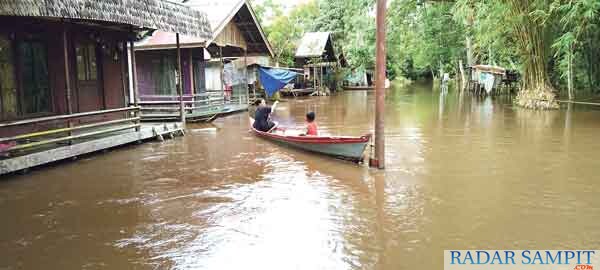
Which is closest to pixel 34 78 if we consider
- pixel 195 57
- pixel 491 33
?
pixel 195 57

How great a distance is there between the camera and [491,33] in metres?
18.5

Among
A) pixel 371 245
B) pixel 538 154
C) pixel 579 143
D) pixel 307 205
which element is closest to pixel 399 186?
pixel 307 205

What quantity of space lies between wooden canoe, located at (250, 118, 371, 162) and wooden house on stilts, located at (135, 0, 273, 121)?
20.5 feet

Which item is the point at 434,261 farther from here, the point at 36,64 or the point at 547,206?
the point at 36,64

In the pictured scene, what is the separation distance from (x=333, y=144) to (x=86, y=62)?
6.59 m

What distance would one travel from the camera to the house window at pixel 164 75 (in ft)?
56.3

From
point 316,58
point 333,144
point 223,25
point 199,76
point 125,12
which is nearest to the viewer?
point 333,144

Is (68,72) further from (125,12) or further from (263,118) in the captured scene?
(263,118)

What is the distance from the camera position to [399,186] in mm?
7039

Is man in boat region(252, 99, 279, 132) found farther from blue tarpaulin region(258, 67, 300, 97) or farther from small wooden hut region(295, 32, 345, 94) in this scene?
small wooden hut region(295, 32, 345, 94)

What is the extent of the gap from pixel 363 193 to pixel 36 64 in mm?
7562

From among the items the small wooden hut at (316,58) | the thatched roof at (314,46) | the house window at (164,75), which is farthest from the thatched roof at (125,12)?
the small wooden hut at (316,58)

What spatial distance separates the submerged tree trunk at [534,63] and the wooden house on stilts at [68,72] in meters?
12.9

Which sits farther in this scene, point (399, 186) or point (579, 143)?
point (579, 143)
